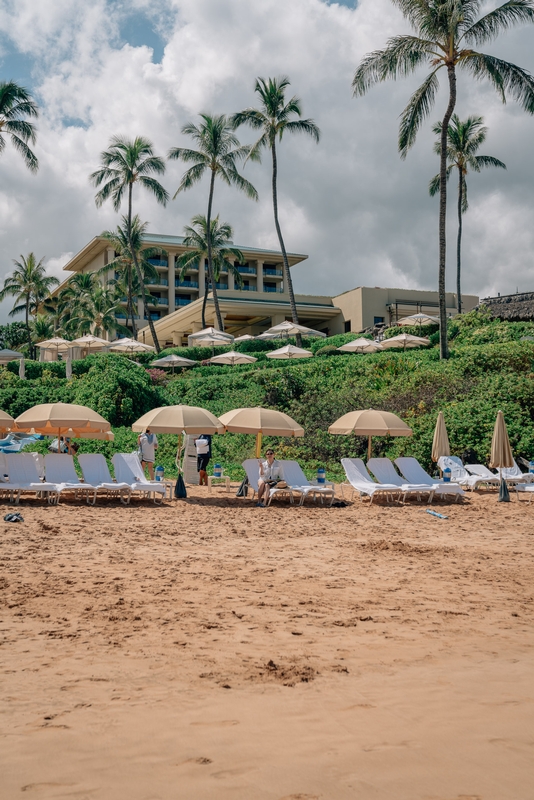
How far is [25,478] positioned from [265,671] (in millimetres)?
9644

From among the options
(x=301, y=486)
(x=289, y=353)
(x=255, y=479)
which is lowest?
(x=301, y=486)

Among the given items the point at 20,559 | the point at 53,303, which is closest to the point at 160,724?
the point at 20,559

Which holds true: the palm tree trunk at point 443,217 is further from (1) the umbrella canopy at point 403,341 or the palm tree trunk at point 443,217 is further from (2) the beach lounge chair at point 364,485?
(2) the beach lounge chair at point 364,485

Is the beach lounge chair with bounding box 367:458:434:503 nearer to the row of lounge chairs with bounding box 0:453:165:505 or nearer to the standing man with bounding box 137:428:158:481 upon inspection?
the row of lounge chairs with bounding box 0:453:165:505

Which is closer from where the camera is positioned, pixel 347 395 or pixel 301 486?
pixel 301 486

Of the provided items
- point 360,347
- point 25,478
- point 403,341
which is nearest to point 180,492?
point 25,478

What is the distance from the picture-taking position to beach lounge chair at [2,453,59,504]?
1246cm

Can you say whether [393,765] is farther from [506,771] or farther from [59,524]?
[59,524]

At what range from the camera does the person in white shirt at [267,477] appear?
1334cm

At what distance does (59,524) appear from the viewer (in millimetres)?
10320

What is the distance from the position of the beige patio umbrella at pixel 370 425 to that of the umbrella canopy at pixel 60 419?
5032 mm

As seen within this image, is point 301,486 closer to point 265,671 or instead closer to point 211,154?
point 265,671

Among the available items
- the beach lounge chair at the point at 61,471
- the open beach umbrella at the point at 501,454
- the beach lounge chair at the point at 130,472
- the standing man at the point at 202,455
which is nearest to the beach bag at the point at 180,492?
the beach lounge chair at the point at 130,472

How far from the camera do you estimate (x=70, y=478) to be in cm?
1327
